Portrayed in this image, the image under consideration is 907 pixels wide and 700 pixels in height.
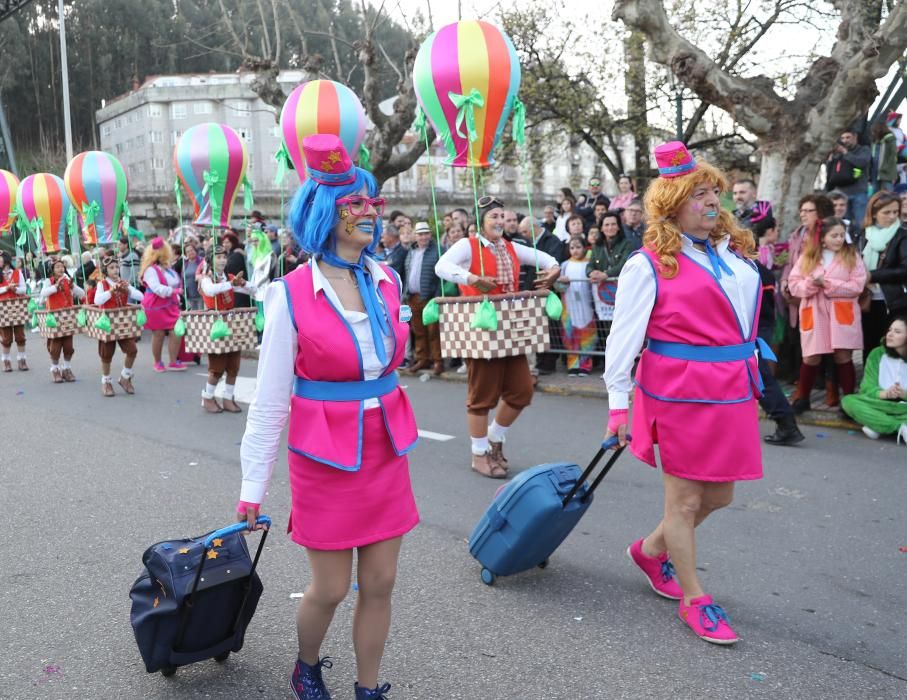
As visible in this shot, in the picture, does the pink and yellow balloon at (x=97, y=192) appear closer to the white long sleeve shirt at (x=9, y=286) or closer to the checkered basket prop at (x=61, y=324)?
the checkered basket prop at (x=61, y=324)

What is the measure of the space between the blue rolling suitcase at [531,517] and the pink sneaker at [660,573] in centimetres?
36

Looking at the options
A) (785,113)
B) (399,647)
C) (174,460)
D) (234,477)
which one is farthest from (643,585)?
(785,113)

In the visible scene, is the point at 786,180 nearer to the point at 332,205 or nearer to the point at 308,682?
the point at 332,205

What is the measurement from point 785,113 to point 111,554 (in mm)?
9249

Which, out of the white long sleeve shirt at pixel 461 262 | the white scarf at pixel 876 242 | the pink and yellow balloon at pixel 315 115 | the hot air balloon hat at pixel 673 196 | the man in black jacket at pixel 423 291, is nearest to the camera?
the hot air balloon hat at pixel 673 196

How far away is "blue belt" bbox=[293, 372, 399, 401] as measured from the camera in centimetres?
268

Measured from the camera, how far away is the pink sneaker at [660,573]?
3.79 m

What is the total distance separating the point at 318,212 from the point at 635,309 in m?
1.34

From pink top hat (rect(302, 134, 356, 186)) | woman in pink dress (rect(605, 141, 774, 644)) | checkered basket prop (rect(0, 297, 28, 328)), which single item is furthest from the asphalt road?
checkered basket prop (rect(0, 297, 28, 328))

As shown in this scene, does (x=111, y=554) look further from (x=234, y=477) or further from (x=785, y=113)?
(x=785, y=113)

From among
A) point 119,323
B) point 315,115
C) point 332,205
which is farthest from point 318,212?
point 119,323

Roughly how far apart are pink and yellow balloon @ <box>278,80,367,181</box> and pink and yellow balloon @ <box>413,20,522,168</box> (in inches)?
78.4

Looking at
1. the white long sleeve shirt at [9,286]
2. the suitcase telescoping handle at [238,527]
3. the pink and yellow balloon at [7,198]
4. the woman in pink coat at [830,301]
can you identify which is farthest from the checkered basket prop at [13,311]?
→ the suitcase telescoping handle at [238,527]

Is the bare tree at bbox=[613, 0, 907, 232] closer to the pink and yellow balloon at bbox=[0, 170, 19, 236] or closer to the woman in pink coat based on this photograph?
the woman in pink coat
